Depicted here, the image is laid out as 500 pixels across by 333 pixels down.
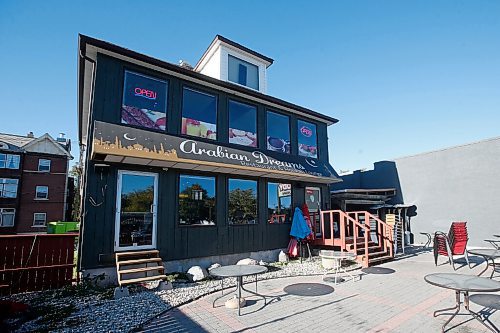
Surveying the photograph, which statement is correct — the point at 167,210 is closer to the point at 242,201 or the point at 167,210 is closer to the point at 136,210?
the point at 136,210

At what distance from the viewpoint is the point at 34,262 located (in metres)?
6.09

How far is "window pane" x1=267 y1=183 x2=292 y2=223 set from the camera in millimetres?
9903

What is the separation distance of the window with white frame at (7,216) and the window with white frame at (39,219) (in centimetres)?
171

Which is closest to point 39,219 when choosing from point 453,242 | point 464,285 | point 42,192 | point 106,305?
point 42,192

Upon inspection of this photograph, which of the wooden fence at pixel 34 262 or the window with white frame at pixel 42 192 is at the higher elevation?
the window with white frame at pixel 42 192

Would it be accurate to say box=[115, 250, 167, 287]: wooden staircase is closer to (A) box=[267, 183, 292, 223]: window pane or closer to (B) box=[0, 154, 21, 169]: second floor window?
(A) box=[267, 183, 292, 223]: window pane

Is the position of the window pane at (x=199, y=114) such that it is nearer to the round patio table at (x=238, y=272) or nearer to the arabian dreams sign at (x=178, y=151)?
the arabian dreams sign at (x=178, y=151)

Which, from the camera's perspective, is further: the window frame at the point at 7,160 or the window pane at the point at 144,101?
the window frame at the point at 7,160

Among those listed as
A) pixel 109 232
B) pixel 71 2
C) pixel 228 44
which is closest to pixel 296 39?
pixel 228 44

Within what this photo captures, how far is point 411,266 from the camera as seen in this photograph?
862 centimetres

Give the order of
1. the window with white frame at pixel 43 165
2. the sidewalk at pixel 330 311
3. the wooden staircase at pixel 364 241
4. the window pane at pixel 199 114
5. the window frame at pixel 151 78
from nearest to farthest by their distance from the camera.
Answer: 1. the sidewalk at pixel 330 311
2. the window frame at pixel 151 78
3. the window pane at pixel 199 114
4. the wooden staircase at pixel 364 241
5. the window with white frame at pixel 43 165

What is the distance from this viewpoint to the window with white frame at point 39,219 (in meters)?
26.4

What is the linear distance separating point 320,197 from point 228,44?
7.58 m

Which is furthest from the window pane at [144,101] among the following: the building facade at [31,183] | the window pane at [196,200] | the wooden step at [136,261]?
the building facade at [31,183]
